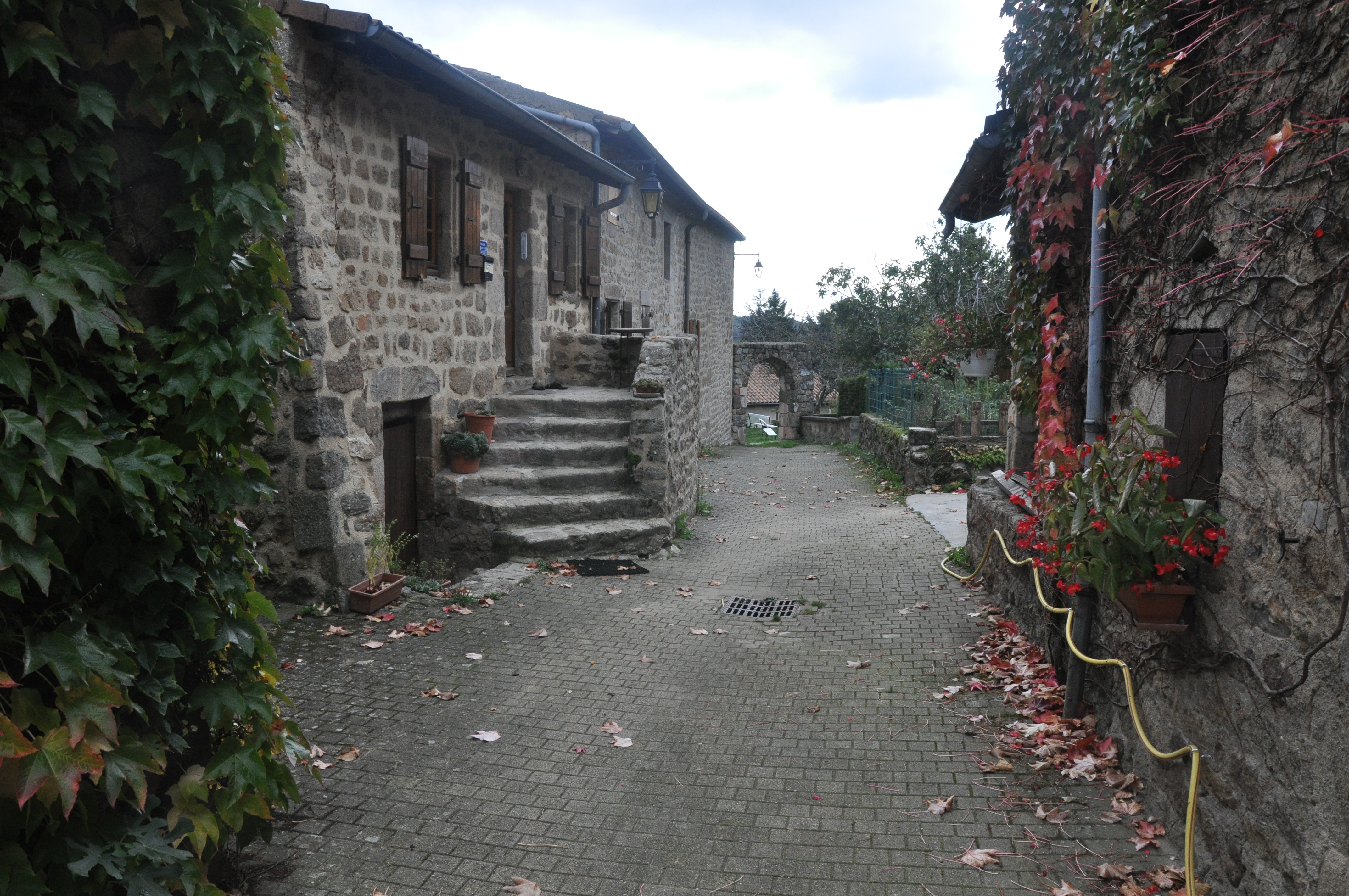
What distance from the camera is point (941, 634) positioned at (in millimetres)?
6309

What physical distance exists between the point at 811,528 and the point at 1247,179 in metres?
8.36

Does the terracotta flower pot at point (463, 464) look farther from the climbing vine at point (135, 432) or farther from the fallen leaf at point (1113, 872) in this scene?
the fallen leaf at point (1113, 872)

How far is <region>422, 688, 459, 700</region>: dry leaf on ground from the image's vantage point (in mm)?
4977

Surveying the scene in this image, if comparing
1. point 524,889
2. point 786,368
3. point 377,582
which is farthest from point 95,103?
point 786,368

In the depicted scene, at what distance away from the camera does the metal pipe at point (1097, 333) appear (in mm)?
4355

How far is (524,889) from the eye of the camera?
3217 millimetres

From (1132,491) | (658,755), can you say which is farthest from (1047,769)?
(658,755)

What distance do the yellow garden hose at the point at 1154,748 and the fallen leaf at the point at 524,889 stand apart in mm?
2174

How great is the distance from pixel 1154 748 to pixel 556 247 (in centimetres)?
932

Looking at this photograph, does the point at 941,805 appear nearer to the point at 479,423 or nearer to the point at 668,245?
the point at 479,423

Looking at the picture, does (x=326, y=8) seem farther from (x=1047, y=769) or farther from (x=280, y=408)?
(x=1047, y=769)

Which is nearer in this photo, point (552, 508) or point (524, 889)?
point (524, 889)

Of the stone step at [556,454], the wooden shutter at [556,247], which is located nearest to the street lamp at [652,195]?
the wooden shutter at [556,247]

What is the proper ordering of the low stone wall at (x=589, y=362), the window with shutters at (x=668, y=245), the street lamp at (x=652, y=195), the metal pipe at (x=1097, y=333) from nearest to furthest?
1. the metal pipe at (x=1097, y=333)
2. the low stone wall at (x=589, y=362)
3. the street lamp at (x=652, y=195)
4. the window with shutters at (x=668, y=245)
